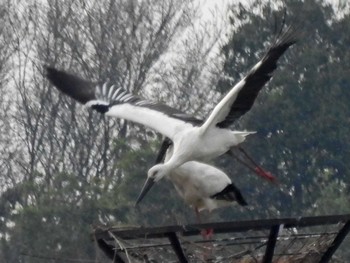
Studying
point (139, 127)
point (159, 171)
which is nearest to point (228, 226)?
point (159, 171)

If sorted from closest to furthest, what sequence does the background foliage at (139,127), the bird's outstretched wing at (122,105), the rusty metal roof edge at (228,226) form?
1. the rusty metal roof edge at (228,226)
2. the bird's outstretched wing at (122,105)
3. the background foliage at (139,127)

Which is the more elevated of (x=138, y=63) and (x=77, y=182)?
(x=138, y=63)

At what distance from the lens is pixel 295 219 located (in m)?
8.16

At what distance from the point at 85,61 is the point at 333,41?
432 centimetres

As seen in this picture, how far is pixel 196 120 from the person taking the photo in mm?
12625

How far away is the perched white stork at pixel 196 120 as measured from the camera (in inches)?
441

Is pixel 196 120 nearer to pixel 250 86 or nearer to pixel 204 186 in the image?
pixel 204 186

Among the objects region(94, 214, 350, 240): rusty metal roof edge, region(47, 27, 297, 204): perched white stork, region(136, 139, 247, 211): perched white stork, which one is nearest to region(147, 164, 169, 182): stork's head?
region(47, 27, 297, 204): perched white stork

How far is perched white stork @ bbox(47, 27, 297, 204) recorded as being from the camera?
1121cm

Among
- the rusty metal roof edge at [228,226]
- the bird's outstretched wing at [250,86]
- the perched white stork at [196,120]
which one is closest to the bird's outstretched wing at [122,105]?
the perched white stork at [196,120]

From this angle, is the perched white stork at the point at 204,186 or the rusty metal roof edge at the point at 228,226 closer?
the rusty metal roof edge at the point at 228,226

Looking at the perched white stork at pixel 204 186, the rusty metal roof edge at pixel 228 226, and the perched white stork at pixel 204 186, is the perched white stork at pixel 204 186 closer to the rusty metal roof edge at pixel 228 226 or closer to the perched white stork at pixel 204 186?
the perched white stork at pixel 204 186

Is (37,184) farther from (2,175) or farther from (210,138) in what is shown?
(210,138)

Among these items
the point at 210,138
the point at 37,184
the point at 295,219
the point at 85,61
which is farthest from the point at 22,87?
the point at 295,219
